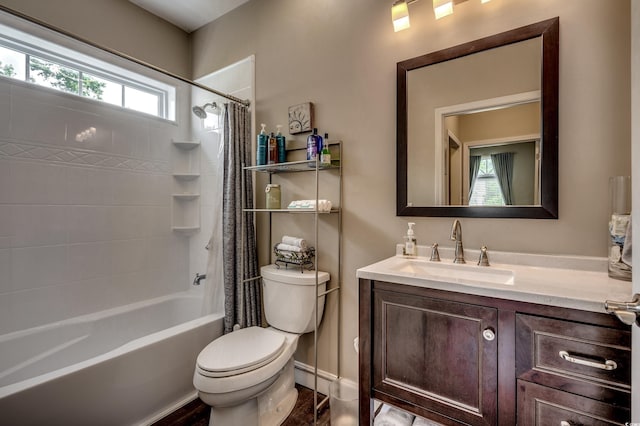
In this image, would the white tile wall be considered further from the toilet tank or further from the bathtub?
the toilet tank

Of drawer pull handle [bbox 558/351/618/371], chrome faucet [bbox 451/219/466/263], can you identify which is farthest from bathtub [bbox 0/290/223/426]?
drawer pull handle [bbox 558/351/618/371]

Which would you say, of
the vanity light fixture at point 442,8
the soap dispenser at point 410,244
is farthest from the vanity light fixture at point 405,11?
the soap dispenser at point 410,244

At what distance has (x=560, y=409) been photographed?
820mm

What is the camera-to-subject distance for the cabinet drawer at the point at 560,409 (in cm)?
76

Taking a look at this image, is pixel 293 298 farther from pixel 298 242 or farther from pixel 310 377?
pixel 310 377

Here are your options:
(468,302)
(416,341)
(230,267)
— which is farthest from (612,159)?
(230,267)

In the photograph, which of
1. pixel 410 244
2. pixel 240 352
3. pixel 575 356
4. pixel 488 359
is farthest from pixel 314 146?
pixel 575 356

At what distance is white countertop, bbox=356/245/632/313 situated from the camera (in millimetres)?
824

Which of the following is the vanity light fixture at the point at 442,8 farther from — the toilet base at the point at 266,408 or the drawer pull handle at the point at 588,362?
the toilet base at the point at 266,408

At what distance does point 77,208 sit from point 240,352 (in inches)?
61.4

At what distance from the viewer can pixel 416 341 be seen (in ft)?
3.50

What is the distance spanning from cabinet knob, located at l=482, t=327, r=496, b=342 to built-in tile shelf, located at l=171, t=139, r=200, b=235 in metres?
2.30

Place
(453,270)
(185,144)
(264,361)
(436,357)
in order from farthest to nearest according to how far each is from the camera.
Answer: (185,144)
(264,361)
(453,270)
(436,357)

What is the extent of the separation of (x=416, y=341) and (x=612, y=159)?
1.00 meters
